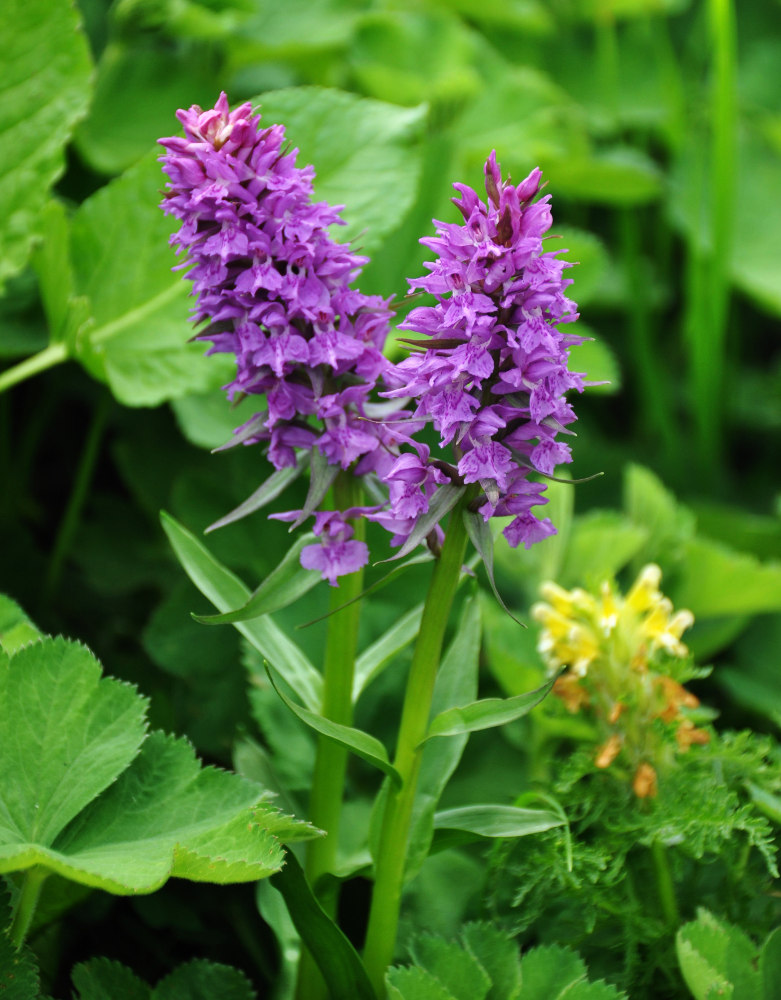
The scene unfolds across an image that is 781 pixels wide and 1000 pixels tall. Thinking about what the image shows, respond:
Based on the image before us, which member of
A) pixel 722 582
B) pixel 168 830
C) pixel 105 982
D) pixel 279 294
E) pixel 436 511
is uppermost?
pixel 279 294

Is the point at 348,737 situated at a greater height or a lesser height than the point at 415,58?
lesser

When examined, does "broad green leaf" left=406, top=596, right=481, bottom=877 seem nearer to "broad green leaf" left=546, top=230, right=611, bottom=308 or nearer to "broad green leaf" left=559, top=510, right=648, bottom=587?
"broad green leaf" left=559, top=510, right=648, bottom=587

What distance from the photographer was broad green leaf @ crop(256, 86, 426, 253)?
3.38 feet

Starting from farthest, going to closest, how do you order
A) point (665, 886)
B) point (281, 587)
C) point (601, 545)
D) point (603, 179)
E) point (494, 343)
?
point (603, 179), point (601, 545), point (665, 886), point (281, 587), point (494, 343)

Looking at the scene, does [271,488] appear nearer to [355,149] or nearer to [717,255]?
[355,149]

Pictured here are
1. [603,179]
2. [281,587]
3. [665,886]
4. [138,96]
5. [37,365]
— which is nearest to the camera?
[281,587]

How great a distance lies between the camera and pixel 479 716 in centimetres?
66

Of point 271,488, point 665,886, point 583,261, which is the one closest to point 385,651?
point 271,488

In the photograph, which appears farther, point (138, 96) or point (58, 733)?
point (138, 96)

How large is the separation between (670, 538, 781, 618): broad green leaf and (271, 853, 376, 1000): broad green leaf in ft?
2.08

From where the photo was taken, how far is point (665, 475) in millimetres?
1564

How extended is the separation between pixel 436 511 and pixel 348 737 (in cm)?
17

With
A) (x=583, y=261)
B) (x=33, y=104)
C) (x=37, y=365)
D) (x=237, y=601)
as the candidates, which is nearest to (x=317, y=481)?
(x=237, y=601)

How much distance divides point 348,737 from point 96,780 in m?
0.20
